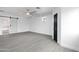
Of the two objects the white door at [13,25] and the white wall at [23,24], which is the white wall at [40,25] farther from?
the white door at [13,25]

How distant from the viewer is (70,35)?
322 cm

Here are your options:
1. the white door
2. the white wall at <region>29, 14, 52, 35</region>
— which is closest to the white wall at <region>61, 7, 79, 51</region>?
the white wall at <region>29, 14, 52, 35</region>

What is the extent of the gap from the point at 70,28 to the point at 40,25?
579 cm

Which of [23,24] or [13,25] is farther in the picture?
[23,24]

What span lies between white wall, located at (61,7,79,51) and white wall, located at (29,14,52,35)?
12.6 ft

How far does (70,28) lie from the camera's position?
10.5 ft

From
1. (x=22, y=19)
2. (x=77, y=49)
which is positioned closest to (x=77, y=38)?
(x=77, y=49)

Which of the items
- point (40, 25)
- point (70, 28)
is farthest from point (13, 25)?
point (70, 28)

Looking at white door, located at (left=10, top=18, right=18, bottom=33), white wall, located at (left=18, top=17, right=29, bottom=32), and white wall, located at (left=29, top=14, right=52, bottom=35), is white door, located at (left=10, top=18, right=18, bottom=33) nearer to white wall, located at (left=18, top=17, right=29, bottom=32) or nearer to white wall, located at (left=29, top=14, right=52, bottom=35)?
white wall, located at (left=18, top=17, right=29, bottom=32)

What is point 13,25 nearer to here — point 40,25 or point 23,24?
point 23,24

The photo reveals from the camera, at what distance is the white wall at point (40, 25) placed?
292 inches

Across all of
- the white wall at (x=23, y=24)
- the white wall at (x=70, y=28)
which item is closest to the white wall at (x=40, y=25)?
the white wall at (x=23, y=24)

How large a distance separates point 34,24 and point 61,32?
6.63 meters
